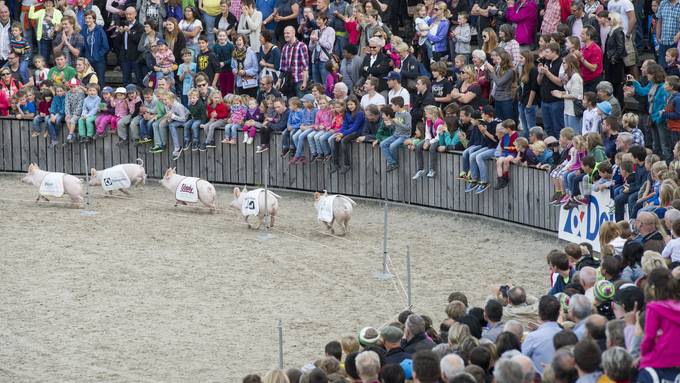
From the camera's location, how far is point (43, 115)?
29.5 metres

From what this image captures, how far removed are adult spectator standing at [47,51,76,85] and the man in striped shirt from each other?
5.04 meters

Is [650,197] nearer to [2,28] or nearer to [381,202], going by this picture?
[381,202]

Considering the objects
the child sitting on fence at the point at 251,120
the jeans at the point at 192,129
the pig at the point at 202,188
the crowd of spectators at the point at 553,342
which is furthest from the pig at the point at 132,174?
the crowd of spectators at the point at 553,342

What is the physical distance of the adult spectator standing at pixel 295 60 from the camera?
93.4 ft

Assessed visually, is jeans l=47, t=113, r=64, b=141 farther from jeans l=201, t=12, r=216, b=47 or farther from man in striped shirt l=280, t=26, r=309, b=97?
man in striped shirt l=280, t=26, r=309, b=97

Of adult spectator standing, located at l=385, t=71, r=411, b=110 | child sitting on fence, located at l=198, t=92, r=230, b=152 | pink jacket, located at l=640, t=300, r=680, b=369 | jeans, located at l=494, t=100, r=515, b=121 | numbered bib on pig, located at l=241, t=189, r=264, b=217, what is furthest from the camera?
child sitting on fence, located at l=198, t=92, r=230, b=152

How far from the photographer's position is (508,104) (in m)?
25.3

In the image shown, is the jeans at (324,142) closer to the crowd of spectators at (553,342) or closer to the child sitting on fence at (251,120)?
the child sitting on fence at (251,120)

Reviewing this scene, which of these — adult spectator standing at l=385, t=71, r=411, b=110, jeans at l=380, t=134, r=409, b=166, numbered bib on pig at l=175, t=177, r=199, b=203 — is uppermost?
adult spectator standing at l=385, t=71, r=411, b=110

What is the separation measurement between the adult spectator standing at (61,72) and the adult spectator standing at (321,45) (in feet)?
18.4

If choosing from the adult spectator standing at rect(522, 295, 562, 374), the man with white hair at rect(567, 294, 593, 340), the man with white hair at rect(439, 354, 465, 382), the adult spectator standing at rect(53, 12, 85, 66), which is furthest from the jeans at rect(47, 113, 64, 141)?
the man with white hair at rect(439, 354, 465, 382)

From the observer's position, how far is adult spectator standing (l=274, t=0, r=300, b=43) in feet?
99.0

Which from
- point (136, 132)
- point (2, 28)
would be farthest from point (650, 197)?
point (2, 28)

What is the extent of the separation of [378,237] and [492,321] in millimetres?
10128
